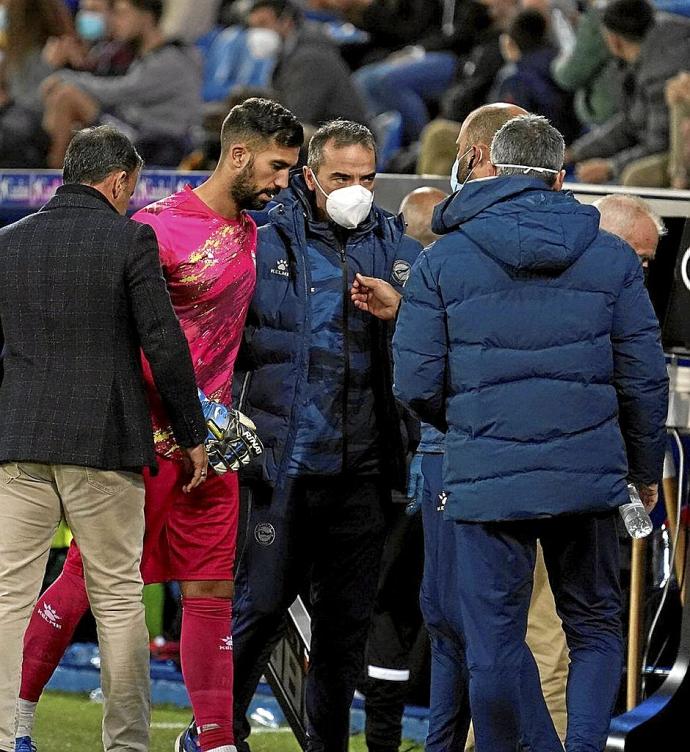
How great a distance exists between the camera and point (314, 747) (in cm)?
457

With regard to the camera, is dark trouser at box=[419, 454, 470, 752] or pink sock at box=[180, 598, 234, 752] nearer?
dark trouser at box=[419, 454, 470, 752]

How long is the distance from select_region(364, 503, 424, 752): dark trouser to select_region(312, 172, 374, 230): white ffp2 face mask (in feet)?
3.86

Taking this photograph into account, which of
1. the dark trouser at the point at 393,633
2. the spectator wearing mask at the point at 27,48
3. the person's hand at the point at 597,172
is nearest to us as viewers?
the dark trouser at the point at 393,633

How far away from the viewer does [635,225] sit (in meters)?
4.64

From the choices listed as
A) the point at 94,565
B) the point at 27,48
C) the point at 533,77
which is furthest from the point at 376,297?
the point at 27,48

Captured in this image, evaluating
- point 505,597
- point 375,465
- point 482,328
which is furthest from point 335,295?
point 505,597

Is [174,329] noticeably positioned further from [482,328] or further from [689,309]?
[689,309]

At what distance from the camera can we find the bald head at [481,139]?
413cm

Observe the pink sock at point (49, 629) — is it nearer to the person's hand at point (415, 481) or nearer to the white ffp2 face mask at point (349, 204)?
the person's hand at point (415, 481)

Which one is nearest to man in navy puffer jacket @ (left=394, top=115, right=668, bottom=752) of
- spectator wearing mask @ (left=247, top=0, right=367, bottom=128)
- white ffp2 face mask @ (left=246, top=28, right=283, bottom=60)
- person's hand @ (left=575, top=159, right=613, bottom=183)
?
person's hand @ (left=575, top=159, right=613, bottom=183)

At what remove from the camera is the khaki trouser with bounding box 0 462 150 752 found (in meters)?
4.05

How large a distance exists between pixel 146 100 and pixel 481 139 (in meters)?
6.55

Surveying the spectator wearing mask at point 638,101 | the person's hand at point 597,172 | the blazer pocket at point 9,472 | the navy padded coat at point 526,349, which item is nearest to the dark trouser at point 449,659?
the navy padded coat at point 526,349

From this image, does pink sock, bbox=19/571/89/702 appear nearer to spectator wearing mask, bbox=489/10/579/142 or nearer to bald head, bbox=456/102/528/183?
bald head, bbox=456/102/528/183
